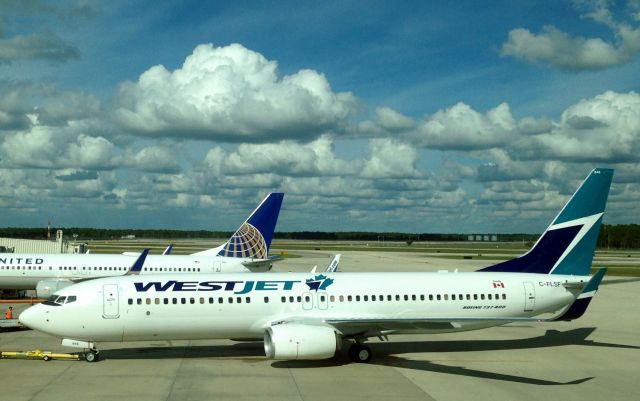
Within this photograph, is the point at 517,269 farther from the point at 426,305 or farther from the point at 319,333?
the point at 319,333

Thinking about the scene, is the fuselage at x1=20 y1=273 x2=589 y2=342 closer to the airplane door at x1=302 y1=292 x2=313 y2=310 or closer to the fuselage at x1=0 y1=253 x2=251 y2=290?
the airplane door at x1=302 y1=292 x2=313 y2=310

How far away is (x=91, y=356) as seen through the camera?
22.2 metres

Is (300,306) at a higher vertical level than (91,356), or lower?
higher

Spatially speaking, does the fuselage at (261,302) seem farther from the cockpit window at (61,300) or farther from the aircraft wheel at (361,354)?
the aircraft wheel at (361,354)

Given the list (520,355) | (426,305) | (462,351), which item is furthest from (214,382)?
(520,355)

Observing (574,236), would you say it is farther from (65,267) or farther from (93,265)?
(65,267)

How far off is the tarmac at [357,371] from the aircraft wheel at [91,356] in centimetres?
21

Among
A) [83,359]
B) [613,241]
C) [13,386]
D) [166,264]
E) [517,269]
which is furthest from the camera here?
[613,241]

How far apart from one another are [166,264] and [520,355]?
24929 millimetres

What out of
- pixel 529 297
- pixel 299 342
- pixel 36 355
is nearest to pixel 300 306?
pixel 299 342

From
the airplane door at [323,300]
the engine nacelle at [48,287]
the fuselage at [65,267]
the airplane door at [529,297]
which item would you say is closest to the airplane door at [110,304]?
the airplane door at [323,300]

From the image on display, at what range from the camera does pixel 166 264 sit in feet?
135

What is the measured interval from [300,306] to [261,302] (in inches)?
57.4

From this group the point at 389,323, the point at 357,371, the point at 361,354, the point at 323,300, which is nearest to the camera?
the point at 357,371
